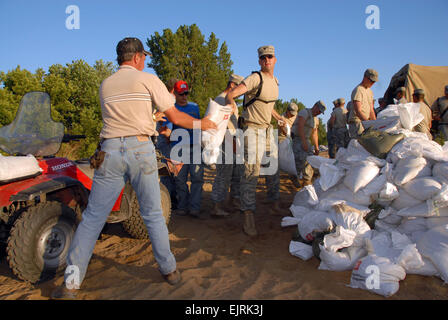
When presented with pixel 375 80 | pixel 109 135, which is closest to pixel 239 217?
pixel 109 135

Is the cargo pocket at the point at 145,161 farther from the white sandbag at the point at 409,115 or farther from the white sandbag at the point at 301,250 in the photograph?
the white sandbag at the point at 409,115

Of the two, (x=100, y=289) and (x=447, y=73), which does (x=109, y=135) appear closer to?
(x=100, y=289)

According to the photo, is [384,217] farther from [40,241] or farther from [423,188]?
[40,241]

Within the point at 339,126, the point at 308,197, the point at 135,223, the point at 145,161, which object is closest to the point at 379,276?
the point at 308,197

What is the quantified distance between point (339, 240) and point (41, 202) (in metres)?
2.56

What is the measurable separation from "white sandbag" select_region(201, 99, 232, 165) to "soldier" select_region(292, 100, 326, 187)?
238cm

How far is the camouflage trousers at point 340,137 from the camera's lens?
742cm

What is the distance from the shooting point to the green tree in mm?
20578

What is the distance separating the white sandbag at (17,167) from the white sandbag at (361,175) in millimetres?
2998

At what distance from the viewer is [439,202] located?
238 cm

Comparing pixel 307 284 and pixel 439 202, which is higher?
pixel 439 202

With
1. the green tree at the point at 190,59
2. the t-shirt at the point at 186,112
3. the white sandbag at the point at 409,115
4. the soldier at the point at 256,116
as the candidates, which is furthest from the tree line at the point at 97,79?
the white sandbag at the point at 409,115

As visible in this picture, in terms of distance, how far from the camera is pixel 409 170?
2.68 metres

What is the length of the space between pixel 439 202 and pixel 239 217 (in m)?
2.45
